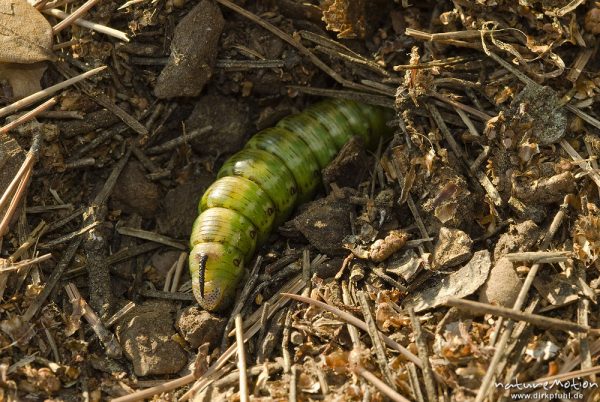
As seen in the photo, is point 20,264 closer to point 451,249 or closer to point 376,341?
point 376,341

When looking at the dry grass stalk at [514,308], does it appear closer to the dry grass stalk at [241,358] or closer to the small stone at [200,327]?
the dry grass stalk at [241,358]

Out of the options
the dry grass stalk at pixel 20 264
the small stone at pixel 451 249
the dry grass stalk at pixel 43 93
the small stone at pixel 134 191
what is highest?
the dry grass stalk at pixel 43 93

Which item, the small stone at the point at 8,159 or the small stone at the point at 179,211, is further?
the small stone at the point at 179,211

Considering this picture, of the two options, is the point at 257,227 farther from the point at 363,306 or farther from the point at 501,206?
the point at 501,206

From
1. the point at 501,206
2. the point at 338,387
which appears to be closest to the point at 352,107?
the point at 501,206

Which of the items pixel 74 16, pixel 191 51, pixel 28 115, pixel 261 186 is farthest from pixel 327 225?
pixel 74 16

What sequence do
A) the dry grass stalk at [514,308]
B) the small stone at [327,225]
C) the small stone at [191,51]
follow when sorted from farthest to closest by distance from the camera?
the small stone at [191,51] < the small stone at [327,225] < the dry grass stalk at [514,308]

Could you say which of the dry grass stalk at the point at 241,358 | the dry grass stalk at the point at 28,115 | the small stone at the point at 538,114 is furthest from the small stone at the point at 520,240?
the dry grass stalk at the point at 28,115
